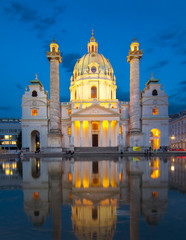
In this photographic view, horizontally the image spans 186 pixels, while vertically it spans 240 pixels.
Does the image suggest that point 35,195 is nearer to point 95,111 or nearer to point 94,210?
point 94,210

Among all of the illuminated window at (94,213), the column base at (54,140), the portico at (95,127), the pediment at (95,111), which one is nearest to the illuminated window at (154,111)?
the portico at (95,127)

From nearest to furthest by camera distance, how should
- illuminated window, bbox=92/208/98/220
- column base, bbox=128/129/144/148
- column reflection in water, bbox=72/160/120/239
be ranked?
column reflection in water, bbox=72/160/120/239
illuminated window, bbox=92/208/98/220
column base, bbox=128/129/144/148

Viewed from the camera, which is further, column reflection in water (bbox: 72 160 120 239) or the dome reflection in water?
the dome reflection in water

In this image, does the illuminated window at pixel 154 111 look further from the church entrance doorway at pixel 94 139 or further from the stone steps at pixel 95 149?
the church entrance doorway at pixel 94 139

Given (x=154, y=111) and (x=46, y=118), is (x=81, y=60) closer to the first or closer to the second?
(x=46, y=118)

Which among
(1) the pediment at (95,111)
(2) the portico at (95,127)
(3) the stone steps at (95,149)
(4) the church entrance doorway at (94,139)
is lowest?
(3) the stone steps at (95,149)

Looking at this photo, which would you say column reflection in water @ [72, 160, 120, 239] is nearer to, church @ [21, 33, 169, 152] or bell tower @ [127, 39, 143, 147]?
church @ [21, 33, 169, 152]

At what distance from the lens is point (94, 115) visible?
187 feet

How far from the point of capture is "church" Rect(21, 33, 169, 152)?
187 feet

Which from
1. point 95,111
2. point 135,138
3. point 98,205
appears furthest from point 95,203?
point 135,138

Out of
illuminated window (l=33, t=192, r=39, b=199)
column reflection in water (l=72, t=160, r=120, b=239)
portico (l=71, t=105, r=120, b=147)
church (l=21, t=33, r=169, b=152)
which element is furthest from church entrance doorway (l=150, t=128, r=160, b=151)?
illuminated window (l=33, t=192, r=39, b=199)

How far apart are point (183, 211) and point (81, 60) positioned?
7048 centimetres

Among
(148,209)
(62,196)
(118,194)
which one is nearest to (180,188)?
(118,194)

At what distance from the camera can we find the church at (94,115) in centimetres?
5706
